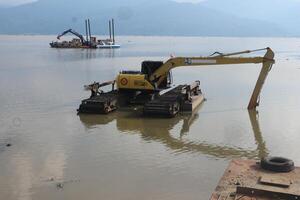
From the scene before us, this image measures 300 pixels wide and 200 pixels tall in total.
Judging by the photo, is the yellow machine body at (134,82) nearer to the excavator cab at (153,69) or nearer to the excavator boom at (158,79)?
the excavator boom at (158,79)

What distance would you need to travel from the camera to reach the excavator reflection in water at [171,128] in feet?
58.2

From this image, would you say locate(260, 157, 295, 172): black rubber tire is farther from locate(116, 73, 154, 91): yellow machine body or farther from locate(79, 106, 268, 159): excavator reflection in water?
locate(116, 73, 154, 91): yellow machine body

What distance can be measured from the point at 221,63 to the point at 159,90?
12.8ft

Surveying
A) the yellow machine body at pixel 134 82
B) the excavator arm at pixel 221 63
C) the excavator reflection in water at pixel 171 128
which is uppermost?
the excavator arm at pixel 221 63

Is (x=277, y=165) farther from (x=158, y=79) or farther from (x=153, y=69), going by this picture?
(x=153, y=69)

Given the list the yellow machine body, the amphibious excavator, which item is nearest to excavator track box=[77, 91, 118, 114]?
the amphibious excavator

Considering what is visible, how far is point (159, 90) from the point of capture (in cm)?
2630

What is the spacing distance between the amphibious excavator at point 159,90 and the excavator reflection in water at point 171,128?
0.59 meters

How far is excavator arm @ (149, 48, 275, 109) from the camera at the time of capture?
24.6 meters

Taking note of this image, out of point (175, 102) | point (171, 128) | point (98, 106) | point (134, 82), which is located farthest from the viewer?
point (134, 82)

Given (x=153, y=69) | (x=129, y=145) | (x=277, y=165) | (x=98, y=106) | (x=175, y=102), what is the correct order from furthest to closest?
(x=153, y=69) < (x=98, y=106) < (x=175, y=102) < (x=129, y=145) < (x=277, y=165)

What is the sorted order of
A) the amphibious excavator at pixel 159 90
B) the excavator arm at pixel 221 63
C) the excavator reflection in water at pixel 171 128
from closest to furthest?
the excavator reflection in water at pixel 171 128 < the amphibious excavator at pixel 159 90 < the excavator arm at pixel 221 63

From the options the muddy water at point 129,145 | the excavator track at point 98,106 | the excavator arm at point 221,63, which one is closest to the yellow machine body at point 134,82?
the excavator arm at point 221,63

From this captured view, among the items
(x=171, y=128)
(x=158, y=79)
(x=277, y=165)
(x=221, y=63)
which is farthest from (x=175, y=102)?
(x=277, y=165)
